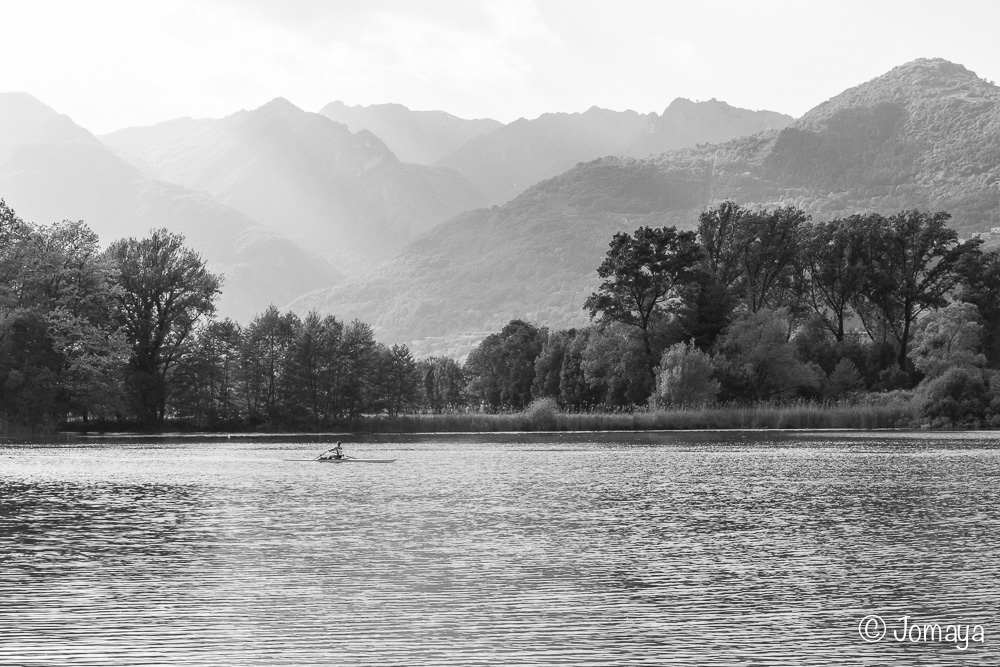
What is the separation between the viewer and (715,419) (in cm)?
8556

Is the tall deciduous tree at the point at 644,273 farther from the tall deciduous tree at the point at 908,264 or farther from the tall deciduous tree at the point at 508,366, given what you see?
the tall deciduous tree at the point at 508,366

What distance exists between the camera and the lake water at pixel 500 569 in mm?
13172

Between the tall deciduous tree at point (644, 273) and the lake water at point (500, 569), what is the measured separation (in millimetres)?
62211

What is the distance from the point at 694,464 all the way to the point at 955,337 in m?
59.1

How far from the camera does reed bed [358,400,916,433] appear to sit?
83.8 meters

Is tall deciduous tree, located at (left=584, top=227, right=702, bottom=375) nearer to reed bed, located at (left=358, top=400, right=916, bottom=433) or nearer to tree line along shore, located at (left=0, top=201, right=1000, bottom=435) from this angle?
tree line along shore, located at (left=0, top=201, right=1000, bottom=435)

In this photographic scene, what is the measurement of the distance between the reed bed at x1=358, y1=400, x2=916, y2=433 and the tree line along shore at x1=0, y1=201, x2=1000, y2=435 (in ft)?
0.56

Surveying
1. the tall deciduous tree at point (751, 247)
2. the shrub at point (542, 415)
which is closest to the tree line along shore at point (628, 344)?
the shrub at point (542, 415)

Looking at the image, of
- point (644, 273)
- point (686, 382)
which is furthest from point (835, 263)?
point (686, 382)

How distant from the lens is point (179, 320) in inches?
3927

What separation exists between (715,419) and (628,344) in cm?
1546

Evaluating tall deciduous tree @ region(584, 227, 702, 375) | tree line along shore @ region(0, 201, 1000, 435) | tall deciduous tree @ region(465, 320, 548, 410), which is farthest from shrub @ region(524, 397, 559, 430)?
tall deciduous tree @ region(465, 320, 548, 410)

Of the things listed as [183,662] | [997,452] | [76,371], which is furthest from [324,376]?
[183,662]

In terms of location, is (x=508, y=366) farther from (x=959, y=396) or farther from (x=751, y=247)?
(x=959, y=396)
